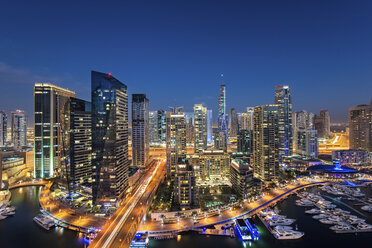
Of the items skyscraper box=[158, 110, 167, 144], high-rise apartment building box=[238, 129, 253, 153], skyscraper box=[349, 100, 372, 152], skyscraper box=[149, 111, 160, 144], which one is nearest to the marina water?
high-rise apartment building box=[238, 129, 253, 153]

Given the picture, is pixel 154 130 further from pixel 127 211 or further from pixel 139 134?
pixel 127 211

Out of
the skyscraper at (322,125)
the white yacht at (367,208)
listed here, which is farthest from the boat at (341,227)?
the skyscraper at (322,125)

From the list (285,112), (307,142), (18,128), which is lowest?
(307,142)

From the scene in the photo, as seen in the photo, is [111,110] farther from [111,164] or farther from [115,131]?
[111,164]

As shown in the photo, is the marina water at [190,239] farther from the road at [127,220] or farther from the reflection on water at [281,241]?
the road at [127,220]

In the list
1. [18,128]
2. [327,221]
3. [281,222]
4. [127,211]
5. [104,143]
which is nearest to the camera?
[127,211]

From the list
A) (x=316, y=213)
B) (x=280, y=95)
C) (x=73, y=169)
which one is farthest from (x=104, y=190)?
(x=280, y=95)

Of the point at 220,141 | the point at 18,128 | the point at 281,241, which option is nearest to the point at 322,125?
the point at 220,141
